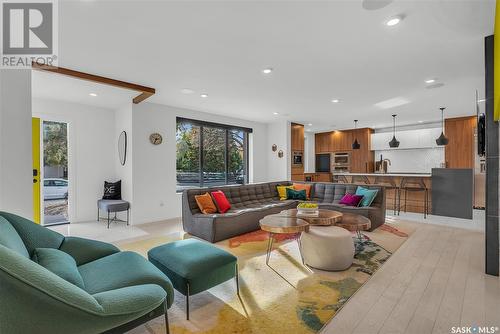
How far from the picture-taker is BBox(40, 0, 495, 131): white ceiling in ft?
7.10

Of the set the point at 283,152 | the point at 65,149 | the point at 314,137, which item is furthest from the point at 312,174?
the point at 65,149

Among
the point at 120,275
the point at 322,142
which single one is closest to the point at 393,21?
the point at 120,275

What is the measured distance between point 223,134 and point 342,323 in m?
5.75

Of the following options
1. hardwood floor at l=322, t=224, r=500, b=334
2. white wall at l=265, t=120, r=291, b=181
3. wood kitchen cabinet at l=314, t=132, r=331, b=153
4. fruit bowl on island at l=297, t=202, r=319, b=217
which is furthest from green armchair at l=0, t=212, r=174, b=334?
wood kitchen cabinet at l=314, t=132, r=331, b=153

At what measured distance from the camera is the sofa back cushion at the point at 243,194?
13.9ft

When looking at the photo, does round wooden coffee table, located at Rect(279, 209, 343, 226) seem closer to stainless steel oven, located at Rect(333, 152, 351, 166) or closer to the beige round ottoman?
the beige round ottoman

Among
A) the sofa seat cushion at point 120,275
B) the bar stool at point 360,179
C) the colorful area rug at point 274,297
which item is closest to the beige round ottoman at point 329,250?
the colorful area rug at point 274,297

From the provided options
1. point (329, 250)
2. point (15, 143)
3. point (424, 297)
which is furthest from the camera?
point (329, 250)

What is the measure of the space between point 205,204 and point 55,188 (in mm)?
3523

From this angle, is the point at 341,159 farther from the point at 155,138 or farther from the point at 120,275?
the point at 120,275

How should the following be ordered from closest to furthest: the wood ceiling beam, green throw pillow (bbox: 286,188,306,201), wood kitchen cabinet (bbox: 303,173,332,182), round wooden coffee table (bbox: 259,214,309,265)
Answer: round wooden coffee table (bbox: 259,214,309,265) → the wood ceiling beam → green throw pillow (bbox: 286,188,306,201) → wood kitchen cabinet (bbox: 303,173,332,182)

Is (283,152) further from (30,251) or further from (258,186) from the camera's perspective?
(30,251)

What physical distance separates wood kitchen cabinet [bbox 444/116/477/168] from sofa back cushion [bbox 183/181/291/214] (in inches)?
212

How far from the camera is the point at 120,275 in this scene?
5.55 feet
